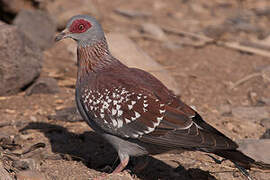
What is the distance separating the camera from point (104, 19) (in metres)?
12.0

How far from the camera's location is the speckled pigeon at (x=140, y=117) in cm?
516

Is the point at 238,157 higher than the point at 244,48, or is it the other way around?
the point at 244,48

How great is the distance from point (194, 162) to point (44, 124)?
89.7 inches

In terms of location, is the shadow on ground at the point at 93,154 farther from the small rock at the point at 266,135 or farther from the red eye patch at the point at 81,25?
the red eye patch at the point at 81,25

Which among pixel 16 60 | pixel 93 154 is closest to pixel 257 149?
pixel 93 154

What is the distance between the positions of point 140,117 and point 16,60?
309 centimetres

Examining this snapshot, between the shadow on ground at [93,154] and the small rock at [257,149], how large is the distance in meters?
0.60

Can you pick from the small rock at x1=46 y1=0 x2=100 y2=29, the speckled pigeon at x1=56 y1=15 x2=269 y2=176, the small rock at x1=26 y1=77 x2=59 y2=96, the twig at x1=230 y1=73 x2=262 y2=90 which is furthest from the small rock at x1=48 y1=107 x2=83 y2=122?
the small rock at x1=46 y1=0 x2=100 y2=29

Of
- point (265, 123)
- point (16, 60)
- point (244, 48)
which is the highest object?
point (244, 48)

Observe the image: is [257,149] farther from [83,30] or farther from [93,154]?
[83,30]

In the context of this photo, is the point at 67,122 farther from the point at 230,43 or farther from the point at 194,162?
the point at 230,43

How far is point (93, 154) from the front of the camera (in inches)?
259

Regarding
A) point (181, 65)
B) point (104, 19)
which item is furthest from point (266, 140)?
point (104, 19)

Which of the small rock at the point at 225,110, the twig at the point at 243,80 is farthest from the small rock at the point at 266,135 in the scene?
the twig at the point at 243,80
